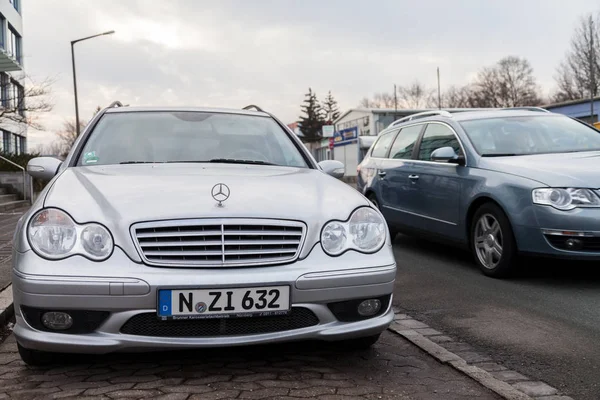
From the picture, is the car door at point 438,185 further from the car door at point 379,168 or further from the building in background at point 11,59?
the building in background at point 11,59

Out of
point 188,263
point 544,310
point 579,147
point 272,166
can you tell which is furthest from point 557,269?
point 188,263

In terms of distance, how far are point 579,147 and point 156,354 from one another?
15.3ft

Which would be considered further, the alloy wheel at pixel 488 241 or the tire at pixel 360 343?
the alloy wheel at pixel 488 241

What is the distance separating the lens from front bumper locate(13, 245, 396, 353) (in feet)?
9.12

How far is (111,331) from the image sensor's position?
9.30ft

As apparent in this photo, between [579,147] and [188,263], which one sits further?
[579,147]

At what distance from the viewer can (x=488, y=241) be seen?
18.8ft

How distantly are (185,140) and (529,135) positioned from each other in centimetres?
371

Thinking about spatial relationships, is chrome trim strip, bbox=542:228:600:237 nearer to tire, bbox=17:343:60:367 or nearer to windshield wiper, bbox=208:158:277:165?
windshield wiper, bbox=208:158:277:165

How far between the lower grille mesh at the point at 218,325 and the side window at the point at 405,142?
185 inches

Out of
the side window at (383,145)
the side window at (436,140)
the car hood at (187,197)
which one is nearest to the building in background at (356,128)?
the side window at (383,145)

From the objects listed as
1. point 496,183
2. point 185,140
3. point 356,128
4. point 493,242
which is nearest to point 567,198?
point 496,183

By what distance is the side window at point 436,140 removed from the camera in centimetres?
652

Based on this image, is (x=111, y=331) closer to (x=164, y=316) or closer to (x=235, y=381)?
(x=164, y=316)
